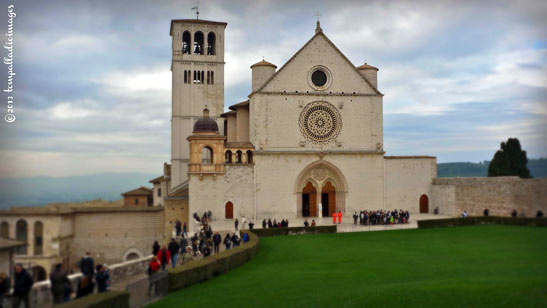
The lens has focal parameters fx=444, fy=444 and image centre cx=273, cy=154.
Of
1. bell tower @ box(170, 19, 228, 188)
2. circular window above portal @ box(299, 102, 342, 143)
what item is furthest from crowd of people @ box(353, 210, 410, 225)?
bell tower @ box(170, 19, 228, 188)

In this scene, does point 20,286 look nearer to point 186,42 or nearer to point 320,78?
point 320,78

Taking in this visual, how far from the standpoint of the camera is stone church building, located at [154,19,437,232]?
1458 inches

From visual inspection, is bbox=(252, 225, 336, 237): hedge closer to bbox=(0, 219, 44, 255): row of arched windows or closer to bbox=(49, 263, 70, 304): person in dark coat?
bbox=(0, 219, 44, 255): row of arched windows

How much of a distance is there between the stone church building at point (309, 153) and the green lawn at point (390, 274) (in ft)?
35.7

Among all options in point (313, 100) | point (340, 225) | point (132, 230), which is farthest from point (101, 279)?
point (313, 100)

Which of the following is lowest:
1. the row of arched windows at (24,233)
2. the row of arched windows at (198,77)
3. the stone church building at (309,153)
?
the row of arched windows at (24,233)

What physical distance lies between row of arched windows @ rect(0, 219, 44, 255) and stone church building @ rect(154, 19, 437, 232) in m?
24.3

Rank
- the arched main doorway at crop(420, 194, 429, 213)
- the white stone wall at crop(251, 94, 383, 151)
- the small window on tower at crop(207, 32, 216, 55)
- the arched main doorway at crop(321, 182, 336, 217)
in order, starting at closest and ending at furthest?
the white stone wall at crop(251, 94, 383, 151)
the arched main doorway at crop(321, 182, 336, 217)
the arched main doorway at crop(420, 194, 429, 213)
the small window on tower at crop(207, 32, 216, 55)

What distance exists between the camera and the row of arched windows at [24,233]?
10062mm

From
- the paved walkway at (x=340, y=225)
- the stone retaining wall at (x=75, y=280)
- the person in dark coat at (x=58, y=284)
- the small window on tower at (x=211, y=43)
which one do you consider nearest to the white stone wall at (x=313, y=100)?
the paved walkway at (x=340, y=225)

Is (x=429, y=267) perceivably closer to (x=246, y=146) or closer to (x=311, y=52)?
(x=246, y=146)

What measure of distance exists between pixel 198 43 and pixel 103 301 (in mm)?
41313

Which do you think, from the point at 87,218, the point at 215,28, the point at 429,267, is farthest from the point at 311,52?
the point at 429,267

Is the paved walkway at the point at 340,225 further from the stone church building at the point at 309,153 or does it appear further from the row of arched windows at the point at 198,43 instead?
the row of arched windows at the point at 198,43
